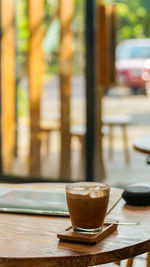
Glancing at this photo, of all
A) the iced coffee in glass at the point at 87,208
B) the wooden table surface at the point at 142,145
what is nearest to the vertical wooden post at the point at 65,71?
the wooden table surface at the point at 142,145

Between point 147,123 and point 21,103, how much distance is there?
1.16 metres

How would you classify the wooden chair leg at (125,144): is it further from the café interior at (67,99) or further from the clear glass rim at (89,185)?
the clear glass rim at (89,185)

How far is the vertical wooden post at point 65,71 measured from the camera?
455 cm

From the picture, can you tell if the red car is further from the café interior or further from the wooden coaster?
the wooden coaster

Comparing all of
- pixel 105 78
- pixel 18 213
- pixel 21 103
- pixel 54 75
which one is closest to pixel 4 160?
pixel 21 103

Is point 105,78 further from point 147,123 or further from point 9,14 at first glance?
point 9,14

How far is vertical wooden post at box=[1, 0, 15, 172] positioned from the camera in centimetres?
486

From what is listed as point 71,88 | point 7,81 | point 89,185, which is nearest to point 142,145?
point 89,185

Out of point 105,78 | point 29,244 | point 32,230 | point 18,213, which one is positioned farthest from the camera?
point 105,78

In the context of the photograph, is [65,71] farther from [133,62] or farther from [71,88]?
[133,62]

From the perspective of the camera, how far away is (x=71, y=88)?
15.1 feet

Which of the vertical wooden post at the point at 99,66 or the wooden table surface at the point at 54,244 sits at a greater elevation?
the vertical wooden post at the point at 99,66

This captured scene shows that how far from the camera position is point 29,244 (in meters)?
1.23

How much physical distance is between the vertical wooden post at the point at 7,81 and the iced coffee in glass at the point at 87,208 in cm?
371
